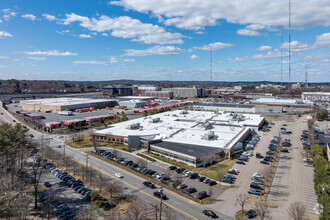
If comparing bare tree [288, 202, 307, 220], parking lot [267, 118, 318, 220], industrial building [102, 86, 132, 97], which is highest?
industrial building [102, 86, 132, 97]

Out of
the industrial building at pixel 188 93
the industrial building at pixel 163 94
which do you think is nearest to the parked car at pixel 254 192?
the industrial building at pixel 163 94

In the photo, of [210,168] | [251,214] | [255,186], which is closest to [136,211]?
[251,214]

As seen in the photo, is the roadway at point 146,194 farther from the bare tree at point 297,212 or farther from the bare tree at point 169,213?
the bare tree at point 297,212

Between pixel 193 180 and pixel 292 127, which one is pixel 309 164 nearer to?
pixel 193 180

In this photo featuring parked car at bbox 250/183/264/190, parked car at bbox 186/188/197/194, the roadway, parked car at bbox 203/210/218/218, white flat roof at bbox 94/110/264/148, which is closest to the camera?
parked car at bbox 203/210/218/218

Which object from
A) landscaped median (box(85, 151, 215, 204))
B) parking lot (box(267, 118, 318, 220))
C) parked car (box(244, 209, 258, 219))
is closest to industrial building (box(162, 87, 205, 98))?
parking lot (box(267, 118, 318, 220))

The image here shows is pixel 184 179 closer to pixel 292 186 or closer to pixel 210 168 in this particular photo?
pixel 210 168

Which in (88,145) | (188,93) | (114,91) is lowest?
(88,145)

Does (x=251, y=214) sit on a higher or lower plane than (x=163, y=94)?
lower

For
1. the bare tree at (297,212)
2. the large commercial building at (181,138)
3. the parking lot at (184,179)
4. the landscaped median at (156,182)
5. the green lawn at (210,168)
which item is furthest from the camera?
the large commercial building at (181,138)

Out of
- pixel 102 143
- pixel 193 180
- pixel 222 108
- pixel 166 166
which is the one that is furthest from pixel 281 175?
pixel 222 108

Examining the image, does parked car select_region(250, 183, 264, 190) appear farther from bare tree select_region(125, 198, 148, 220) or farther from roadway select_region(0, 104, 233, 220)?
bare tree select_region(125, 198, 148, 220)
